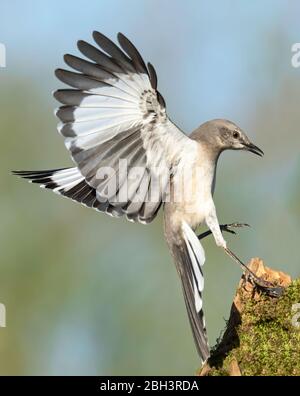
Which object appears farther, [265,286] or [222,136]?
[222,136]

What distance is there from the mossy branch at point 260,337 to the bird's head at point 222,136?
1244mm

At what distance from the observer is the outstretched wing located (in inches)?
297

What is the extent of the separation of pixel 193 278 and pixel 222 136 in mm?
1243

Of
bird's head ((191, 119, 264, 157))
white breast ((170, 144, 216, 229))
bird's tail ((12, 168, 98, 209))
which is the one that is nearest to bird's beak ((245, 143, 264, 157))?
bird's head ((191, 119, 264, 157))

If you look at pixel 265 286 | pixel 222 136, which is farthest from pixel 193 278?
pixel 222 136

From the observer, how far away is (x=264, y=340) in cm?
729

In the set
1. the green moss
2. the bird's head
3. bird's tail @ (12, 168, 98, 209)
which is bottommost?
the green moss

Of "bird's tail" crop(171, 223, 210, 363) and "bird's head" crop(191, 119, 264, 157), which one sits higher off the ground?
"bird's head" crop(191, 119, 264, 157)

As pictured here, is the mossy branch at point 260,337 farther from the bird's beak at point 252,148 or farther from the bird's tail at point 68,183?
the bird's tail at point 68,183

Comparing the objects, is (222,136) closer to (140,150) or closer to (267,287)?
(140,150)

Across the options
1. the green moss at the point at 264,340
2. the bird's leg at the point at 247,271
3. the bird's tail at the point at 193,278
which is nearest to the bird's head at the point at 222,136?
the bird's leg at the point at 247,271

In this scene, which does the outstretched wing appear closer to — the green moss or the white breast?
the white breast

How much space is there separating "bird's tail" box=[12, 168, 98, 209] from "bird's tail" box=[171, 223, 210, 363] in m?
0.84

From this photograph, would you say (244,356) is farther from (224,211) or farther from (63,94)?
(224,211)
